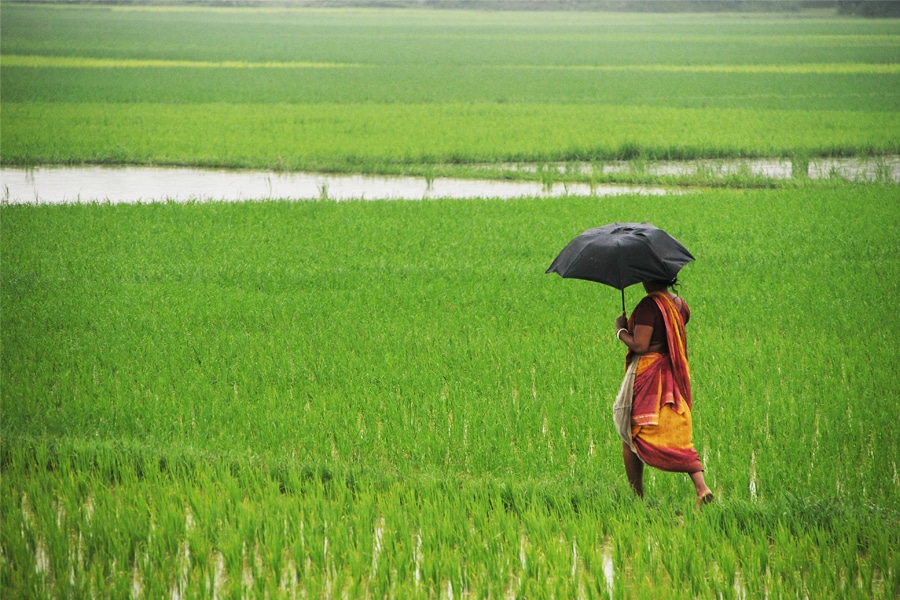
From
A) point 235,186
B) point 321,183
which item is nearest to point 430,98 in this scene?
point 321,183

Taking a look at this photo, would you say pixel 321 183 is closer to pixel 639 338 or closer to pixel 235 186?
pixel 235 186

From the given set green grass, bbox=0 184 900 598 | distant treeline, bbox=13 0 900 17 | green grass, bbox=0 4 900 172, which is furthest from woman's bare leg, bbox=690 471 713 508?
distant treeline, bbox=13 0 900 17

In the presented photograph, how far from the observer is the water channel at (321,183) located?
581 inches

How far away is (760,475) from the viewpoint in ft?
15.4

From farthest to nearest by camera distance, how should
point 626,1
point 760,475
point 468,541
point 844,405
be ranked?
1. point 626,1
2. point 844,405
3. point 760,475
4. point 468,541

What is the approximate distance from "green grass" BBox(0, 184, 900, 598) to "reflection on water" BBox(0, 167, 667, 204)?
451cm

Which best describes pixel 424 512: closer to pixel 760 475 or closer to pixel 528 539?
pixel 528 539

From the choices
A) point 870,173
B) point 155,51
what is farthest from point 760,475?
point 155,51

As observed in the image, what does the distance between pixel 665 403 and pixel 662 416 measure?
0.19ft

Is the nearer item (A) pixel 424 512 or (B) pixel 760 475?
(A) pixel 424 512

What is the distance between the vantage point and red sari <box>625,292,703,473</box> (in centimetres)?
391

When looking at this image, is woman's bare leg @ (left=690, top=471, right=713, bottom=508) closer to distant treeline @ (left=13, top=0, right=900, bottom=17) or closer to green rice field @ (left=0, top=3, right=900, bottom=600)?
green rice field @ (left=0, top=3, right=900, bottom=600)

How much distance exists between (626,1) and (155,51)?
8199 centimetres

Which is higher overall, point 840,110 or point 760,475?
point 840,110
